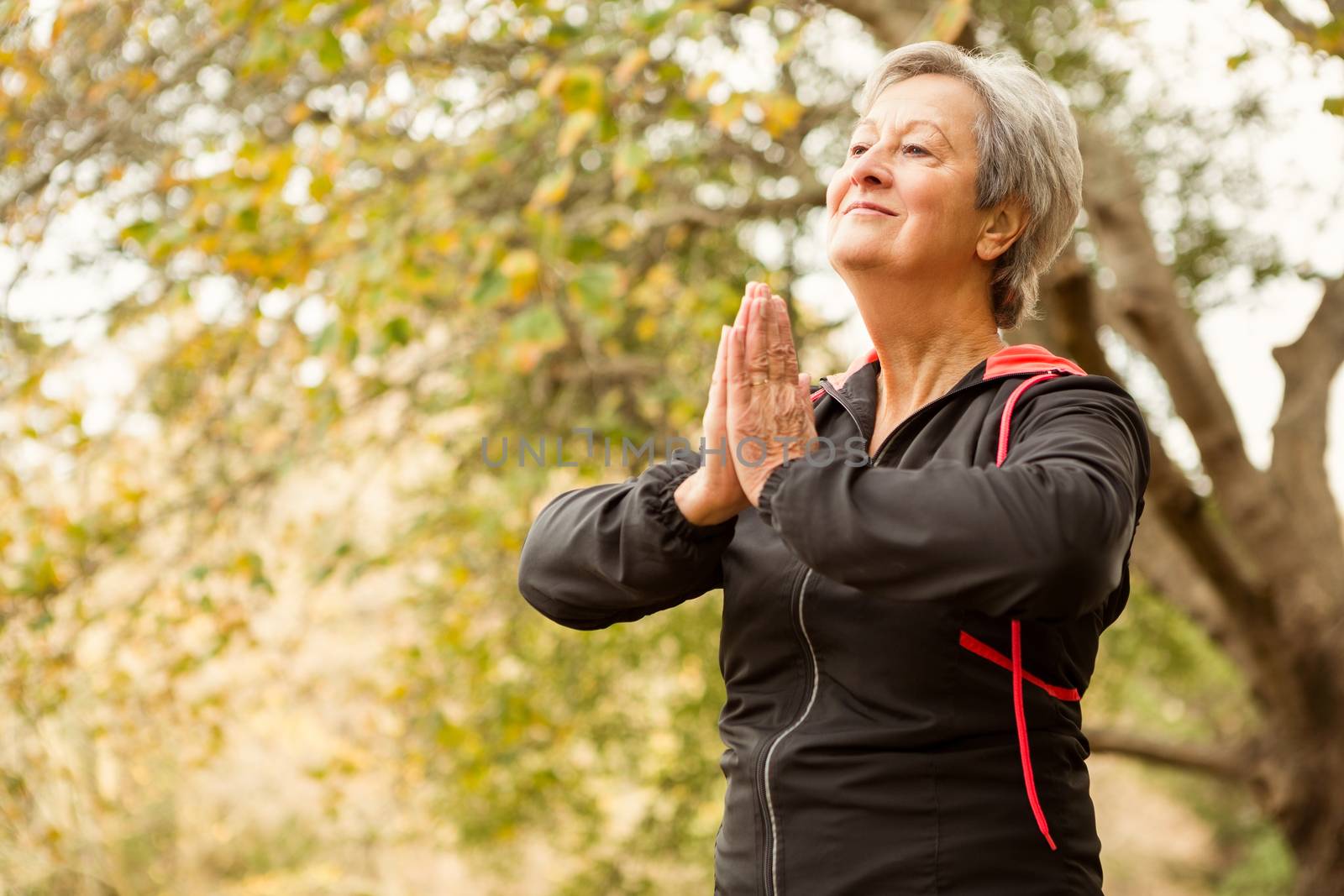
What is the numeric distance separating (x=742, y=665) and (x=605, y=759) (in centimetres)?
564

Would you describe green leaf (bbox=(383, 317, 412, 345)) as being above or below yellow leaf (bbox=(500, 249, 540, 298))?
below

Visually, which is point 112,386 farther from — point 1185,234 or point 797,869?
point 1185,234

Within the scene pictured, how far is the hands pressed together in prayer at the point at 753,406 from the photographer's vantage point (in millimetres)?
1461

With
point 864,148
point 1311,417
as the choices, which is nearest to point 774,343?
point 864,148

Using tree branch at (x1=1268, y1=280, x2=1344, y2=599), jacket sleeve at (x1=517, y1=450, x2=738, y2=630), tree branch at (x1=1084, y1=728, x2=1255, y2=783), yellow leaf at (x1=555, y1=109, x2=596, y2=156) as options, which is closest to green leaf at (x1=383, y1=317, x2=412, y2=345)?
yellow leaf at (x1=555, y1=109, x2=596, y2=156)

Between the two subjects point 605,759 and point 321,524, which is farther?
point 605,759

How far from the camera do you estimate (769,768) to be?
1.53 m

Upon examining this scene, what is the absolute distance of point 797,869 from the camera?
1497 millimetres

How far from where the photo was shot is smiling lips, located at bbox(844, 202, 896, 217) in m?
1.65

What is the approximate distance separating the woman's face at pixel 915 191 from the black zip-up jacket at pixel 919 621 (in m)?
0.18

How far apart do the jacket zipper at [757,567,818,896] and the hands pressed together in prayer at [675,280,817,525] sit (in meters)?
0.17

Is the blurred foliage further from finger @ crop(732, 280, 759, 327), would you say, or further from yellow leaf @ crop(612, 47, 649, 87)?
finger @ crop(732, 280, 759, 327)

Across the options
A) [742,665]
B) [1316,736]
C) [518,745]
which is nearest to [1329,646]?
[1316,736]

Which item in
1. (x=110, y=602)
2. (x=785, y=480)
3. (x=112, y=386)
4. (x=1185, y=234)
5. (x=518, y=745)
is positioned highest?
(x=785, y=480)
